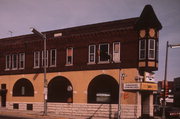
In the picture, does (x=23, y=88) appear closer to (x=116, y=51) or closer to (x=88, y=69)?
(x=88, y=69)

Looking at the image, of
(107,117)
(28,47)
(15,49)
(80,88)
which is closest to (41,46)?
(28,47)

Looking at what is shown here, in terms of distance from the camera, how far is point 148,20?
2534cm

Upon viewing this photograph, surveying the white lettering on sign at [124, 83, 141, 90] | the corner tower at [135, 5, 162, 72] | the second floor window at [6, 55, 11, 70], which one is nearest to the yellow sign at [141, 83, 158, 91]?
the white lettering on sign at [124, 83, 141, 90]

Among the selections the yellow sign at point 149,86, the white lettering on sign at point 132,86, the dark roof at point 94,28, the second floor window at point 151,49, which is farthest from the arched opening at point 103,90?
the dark roof at point 94,28

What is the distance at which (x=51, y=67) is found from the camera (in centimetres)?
3155

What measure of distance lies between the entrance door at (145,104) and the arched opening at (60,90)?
836 centimetres

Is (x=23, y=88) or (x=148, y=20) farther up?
(x=148, y=20)

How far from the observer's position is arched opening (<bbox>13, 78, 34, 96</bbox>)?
33.5 metres

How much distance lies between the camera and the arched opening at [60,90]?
3011 cm

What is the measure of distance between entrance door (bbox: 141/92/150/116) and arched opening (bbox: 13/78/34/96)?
14.6m

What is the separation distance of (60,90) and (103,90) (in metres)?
6.36

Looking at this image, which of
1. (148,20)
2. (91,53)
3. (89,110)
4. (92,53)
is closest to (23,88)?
(89,110)

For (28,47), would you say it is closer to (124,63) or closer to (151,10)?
(124,63)

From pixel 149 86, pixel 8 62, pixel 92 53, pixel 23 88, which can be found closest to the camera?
pixel 149 86
